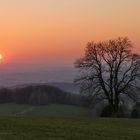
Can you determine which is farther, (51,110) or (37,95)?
(37,95)

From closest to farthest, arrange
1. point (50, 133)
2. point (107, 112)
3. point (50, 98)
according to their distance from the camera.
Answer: point (50, 133) → point (107, 112) → point (50, 98)

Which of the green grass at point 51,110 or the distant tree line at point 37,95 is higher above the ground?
the distant tree line at point 37,95

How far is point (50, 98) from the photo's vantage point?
71938 mm

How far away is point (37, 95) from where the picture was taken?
228 feet

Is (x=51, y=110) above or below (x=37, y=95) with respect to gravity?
below

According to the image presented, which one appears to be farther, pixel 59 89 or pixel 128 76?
pixel 59 89

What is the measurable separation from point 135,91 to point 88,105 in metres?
6.31

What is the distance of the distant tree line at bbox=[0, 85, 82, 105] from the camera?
69.1m

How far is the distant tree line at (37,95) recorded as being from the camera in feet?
227

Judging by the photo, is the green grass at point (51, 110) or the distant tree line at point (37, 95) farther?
the distant tree line at point (37, 95)

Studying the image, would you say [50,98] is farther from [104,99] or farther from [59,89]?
[104,99]

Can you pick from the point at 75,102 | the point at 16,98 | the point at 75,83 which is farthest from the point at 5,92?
the point at 75,83

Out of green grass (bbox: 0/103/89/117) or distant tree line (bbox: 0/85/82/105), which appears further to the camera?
distant tree line (bbox: 0/85/82/105)

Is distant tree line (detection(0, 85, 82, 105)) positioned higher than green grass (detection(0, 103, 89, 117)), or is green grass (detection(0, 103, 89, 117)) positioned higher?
distant tree line (detection(0, 85, 82, 105))
